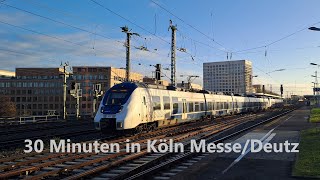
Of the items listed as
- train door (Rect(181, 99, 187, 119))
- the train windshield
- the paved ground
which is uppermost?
the train windshield

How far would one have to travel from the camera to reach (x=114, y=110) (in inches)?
781

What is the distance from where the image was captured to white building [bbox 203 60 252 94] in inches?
2766

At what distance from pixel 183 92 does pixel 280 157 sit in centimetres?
1624

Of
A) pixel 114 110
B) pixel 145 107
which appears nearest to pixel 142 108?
pixel 145 107

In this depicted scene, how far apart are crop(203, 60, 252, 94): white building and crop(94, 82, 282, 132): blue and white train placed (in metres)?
37.5

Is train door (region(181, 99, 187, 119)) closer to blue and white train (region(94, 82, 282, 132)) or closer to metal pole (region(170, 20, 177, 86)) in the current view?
blue and white train (region(94, 82, 282, 132))

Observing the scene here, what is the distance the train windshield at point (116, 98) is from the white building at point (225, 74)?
166 feet

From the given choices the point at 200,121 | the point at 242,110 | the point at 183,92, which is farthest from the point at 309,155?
the point at 242,110

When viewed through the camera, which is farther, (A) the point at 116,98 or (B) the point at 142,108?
(B) the point at 142,108

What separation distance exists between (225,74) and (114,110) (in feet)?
183

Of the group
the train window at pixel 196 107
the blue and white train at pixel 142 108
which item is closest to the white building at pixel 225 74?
the train window at pixel 196 107

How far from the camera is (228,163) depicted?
1262 centimetres

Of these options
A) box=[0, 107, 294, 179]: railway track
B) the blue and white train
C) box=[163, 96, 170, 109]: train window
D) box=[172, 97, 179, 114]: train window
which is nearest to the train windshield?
the blue and white train

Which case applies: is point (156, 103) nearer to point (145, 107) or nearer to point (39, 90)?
point (145, 107)
